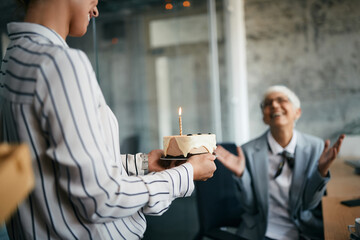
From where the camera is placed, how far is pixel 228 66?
4168 millimetres

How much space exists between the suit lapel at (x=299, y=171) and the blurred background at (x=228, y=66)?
125 cm

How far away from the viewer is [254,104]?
163 inches

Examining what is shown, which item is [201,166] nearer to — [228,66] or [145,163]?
[145,163]

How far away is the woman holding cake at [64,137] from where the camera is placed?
2.20 feet

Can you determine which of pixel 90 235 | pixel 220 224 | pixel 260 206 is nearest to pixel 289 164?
pixel 260 206

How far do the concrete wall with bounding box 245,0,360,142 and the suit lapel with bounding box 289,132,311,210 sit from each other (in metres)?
1.88

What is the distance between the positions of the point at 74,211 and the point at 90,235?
0.07 metres

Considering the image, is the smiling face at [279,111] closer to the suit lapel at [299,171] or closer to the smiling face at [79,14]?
the suit lapel at [299,171]

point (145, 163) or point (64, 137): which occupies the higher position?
point (64, 137)

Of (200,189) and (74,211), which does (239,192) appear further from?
(74,211)

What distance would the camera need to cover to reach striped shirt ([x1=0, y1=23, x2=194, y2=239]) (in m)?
0.67

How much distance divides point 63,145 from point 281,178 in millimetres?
1764

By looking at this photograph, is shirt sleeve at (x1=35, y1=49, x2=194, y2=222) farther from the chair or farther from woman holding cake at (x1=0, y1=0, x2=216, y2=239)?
the chair

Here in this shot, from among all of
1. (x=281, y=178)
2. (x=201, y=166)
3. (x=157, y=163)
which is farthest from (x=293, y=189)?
(x=201, y=166)
